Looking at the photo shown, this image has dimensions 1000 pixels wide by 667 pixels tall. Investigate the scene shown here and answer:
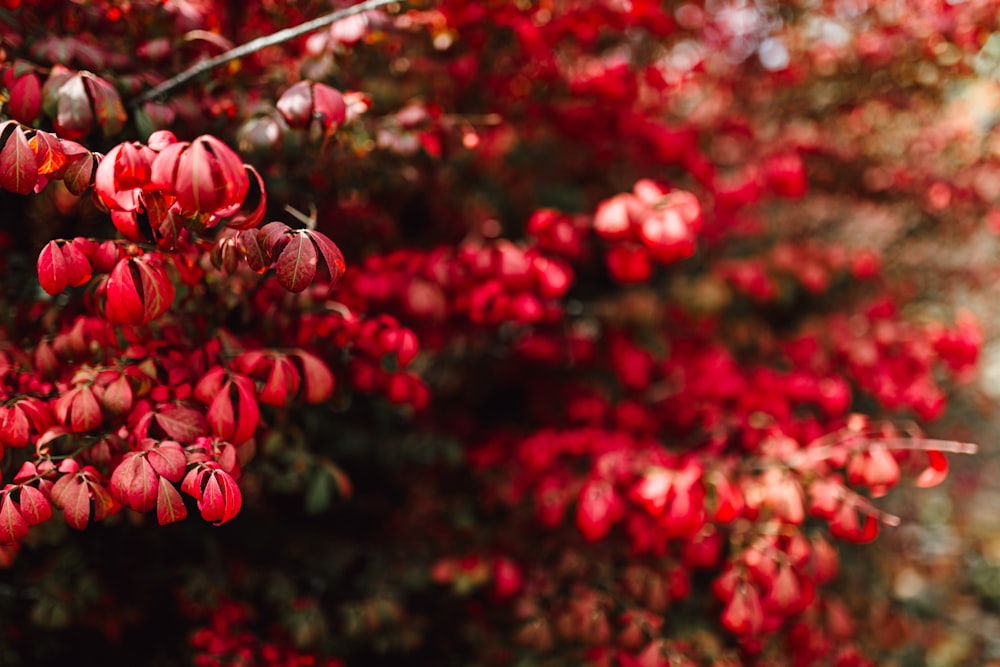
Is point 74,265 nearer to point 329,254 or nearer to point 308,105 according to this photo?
point 329,254

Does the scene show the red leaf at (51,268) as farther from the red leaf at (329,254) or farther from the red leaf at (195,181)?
the red leaf at (329,254)

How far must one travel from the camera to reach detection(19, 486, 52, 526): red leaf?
3.84ft

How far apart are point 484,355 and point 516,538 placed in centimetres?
78

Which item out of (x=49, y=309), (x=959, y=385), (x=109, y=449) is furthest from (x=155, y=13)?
(x=959, y=385)

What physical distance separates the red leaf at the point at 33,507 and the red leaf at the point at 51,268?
332 mm

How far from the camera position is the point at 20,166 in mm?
1135

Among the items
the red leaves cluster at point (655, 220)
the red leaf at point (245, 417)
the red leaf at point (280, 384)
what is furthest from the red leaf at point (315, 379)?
the red leaves cluster at point (655, 220)

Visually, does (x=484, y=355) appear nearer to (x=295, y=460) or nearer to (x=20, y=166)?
(x=295, y=460)

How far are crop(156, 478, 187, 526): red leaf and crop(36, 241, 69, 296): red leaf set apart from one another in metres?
0.37

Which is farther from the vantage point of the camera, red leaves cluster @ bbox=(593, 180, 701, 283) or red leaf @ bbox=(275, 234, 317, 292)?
red leaves cluster @ bbox=(593, 180, 701, 283)

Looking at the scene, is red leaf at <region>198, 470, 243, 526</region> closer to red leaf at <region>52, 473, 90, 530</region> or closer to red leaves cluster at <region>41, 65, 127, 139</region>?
red leaf at <region>52, 473, 90, 530</region>

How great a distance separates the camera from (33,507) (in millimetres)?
1177

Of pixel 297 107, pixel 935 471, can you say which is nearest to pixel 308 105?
pixel 297 107

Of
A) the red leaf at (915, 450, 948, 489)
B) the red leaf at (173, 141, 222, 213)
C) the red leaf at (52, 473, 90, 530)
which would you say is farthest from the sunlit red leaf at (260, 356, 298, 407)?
the red leaf at (915, 450, 948, 489)
